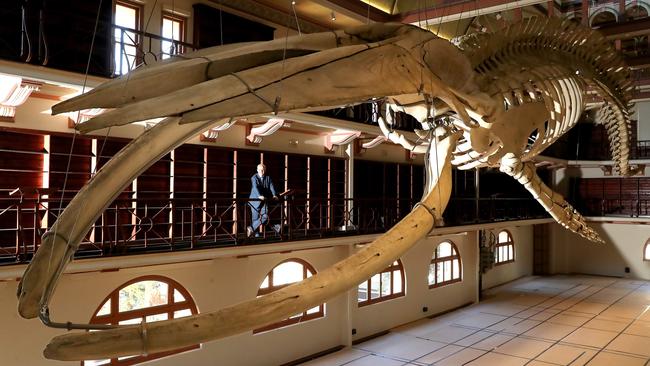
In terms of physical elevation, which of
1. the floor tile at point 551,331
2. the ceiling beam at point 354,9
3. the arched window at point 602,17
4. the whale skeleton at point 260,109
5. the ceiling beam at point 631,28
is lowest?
the floor tile at point 551,331

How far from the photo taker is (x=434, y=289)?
14.3 meters

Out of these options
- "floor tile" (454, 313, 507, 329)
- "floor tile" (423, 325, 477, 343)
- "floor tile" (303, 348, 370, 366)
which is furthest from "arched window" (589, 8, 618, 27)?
"floor tile" (303, 348, 370, 366)

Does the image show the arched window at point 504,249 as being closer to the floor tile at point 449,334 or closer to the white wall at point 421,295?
the white wall at point 421,295

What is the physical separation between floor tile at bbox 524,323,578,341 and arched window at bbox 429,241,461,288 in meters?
2.89

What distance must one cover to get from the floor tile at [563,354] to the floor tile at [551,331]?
2.23 feet

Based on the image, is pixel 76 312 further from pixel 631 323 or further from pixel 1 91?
pixel 631 323

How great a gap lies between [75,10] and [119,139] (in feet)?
6.80

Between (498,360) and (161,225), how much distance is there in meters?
7.03

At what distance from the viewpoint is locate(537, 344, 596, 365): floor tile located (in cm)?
1016

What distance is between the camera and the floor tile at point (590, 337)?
37.3ft

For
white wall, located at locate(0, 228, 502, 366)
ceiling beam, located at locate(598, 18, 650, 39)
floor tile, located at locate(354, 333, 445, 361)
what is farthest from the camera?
floor tile, located at locate(354, 333, 445, 361)

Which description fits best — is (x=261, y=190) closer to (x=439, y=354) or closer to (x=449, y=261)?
(x=439, y=354)

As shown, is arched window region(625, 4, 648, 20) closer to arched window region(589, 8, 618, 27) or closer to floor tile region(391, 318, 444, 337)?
arched window region(589, 8, 618, 27)

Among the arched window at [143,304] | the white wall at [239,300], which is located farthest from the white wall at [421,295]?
the arched window at [143,304]
